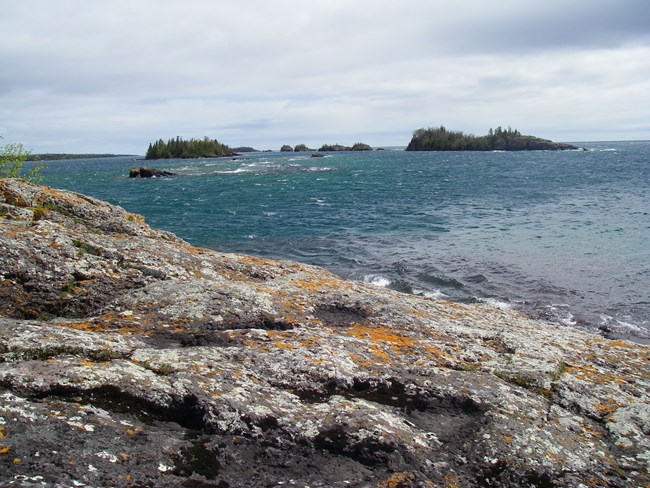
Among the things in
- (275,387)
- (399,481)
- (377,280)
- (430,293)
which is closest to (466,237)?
(377,280)

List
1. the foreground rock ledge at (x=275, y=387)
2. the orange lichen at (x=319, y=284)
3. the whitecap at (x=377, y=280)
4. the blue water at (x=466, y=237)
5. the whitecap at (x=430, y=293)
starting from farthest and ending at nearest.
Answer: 1. the whitecap at (x=377, y=280)
2. the blue water at (x=466, y=237)
3. the whitecap at (x=430, y=293)
4. the orange lichen at (x=319, y=284)
5. the foreground rock ledge at (x=275, y=387)

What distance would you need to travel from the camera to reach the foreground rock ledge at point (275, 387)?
370cm

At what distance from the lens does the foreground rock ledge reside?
12.1 feet

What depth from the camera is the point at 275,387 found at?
481 centimetres

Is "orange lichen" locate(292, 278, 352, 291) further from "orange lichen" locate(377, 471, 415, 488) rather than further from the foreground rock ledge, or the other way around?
"orange lichen" locate(377, 471, 415, 488)

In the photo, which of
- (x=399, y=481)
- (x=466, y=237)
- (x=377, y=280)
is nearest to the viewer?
(x=399, y=481)

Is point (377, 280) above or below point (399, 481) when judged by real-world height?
below

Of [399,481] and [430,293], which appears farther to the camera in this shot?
[430,293]

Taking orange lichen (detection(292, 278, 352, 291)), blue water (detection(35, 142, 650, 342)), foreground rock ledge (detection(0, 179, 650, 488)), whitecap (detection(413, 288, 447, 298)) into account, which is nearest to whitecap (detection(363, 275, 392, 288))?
blue water (detection(35, 142, 650, 342))

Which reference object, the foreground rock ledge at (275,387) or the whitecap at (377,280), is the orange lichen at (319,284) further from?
the whitecap at (377,280)

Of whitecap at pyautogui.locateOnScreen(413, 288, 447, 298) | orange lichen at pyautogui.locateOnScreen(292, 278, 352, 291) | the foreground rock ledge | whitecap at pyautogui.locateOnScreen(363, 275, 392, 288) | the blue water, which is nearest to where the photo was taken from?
the foreground rock ledge

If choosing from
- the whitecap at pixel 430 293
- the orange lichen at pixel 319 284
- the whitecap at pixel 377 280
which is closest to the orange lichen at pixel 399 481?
the orange lichen at pixel 319 284

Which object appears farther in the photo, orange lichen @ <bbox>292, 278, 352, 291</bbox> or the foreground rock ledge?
orange lichen @ <bbox>292, 278, 352, 291</bbox>

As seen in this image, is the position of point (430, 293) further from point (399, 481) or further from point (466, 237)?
point (399, 481)
